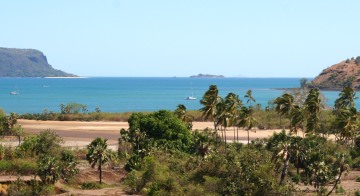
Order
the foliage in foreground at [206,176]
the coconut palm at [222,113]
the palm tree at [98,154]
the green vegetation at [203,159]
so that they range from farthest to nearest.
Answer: the coconut palm at [222,113] < the palm tree at [98,154] < the green vegetation at [203,159] < the foliage in foreground at [206,176]

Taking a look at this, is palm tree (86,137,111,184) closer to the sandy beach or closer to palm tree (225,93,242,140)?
the sandy beach

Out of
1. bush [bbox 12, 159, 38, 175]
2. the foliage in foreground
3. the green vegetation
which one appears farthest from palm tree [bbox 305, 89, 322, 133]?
bush [bbox 12, 159, 38, 175]

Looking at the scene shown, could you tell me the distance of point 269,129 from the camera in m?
120

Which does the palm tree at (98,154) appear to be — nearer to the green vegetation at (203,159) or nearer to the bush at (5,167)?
the green vegetation at (203,159)

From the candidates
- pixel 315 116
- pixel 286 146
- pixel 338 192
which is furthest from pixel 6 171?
pixel 315 116

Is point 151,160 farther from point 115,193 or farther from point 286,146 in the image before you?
point 286,146

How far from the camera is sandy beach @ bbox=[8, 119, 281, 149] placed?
103 m

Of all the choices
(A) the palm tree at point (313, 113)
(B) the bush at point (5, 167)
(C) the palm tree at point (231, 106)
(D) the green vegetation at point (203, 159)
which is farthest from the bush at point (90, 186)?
(A) the palm tree at point (313, 113)

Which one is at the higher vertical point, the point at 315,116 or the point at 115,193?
the point at 315,116

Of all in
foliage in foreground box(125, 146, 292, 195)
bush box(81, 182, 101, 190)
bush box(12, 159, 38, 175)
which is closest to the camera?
foliage in foreground box(125, 146, 292, 195)

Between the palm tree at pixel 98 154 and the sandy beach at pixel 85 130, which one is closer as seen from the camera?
the palm tree at pixel 98 154

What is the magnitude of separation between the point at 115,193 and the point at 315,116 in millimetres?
43294

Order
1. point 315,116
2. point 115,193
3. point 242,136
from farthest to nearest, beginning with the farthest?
point 242,136 < point 315,116 < point 115,193

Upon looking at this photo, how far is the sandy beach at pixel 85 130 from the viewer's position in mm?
102706
